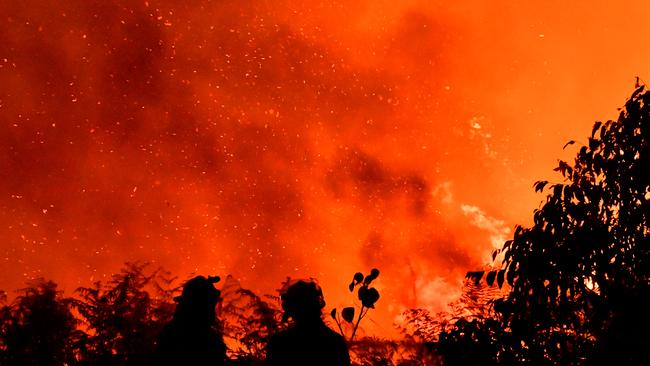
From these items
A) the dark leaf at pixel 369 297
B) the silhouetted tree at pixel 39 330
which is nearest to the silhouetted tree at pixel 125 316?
the silhouetted tree at pixel 39 330

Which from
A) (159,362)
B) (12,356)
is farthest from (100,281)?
(159,362)

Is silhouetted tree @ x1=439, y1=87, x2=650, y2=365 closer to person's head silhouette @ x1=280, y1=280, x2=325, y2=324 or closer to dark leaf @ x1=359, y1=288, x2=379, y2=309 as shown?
dark leaf @ x1=359, y1=288, x2=379, y2=309

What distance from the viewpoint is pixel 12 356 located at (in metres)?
23.0

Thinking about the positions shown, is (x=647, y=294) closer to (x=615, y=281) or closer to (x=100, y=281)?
Answer: (x=615, y=281)

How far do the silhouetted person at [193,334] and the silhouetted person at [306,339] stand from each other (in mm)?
459

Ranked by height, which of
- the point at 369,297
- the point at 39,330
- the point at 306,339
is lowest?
the point at 306,339

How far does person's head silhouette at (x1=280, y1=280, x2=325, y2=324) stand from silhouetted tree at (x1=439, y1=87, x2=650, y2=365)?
211 centimetres

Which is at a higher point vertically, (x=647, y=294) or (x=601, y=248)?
(x=601, y=248)

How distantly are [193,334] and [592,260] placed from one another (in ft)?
13.3

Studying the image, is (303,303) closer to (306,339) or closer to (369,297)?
(306,339)

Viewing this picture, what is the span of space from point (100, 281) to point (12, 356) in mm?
5641

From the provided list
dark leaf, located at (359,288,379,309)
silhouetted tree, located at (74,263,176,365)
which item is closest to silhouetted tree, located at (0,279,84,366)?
silhouetted tree, located at (74,263,176,365)

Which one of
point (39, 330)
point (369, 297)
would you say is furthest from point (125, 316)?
point (369, 297)

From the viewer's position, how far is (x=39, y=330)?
969 inches
